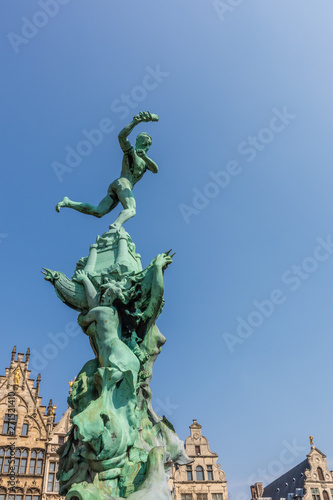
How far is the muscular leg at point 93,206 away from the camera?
11.7m

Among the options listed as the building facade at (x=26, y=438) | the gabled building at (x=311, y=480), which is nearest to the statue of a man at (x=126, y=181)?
the building facade at (x=26, y=438)

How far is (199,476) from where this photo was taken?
101 ft

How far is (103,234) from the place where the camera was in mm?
10742

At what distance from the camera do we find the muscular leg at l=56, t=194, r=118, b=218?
11.7 metres

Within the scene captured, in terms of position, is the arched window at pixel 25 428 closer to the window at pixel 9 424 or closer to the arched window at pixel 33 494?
the window at pixel 9 424

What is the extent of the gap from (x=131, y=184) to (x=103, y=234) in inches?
73.8

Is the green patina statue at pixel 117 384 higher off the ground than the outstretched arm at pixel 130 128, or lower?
lower

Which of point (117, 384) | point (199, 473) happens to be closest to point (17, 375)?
point (199, 473)

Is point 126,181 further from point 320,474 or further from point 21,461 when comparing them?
point 320,474

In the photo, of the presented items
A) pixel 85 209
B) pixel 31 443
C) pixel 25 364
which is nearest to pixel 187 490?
pixel 31 443

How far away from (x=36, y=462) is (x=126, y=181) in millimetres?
23827

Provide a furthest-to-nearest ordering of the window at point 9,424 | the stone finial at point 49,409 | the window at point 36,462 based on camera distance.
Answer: the stone finial at point 49,409 → the window at point 9,424 → the window at point 36,462

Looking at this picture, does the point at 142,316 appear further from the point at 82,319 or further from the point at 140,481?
the point at 140,481

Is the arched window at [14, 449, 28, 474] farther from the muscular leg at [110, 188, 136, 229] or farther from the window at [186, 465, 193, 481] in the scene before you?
the muscular leg at [110, 188, 136, 229]
